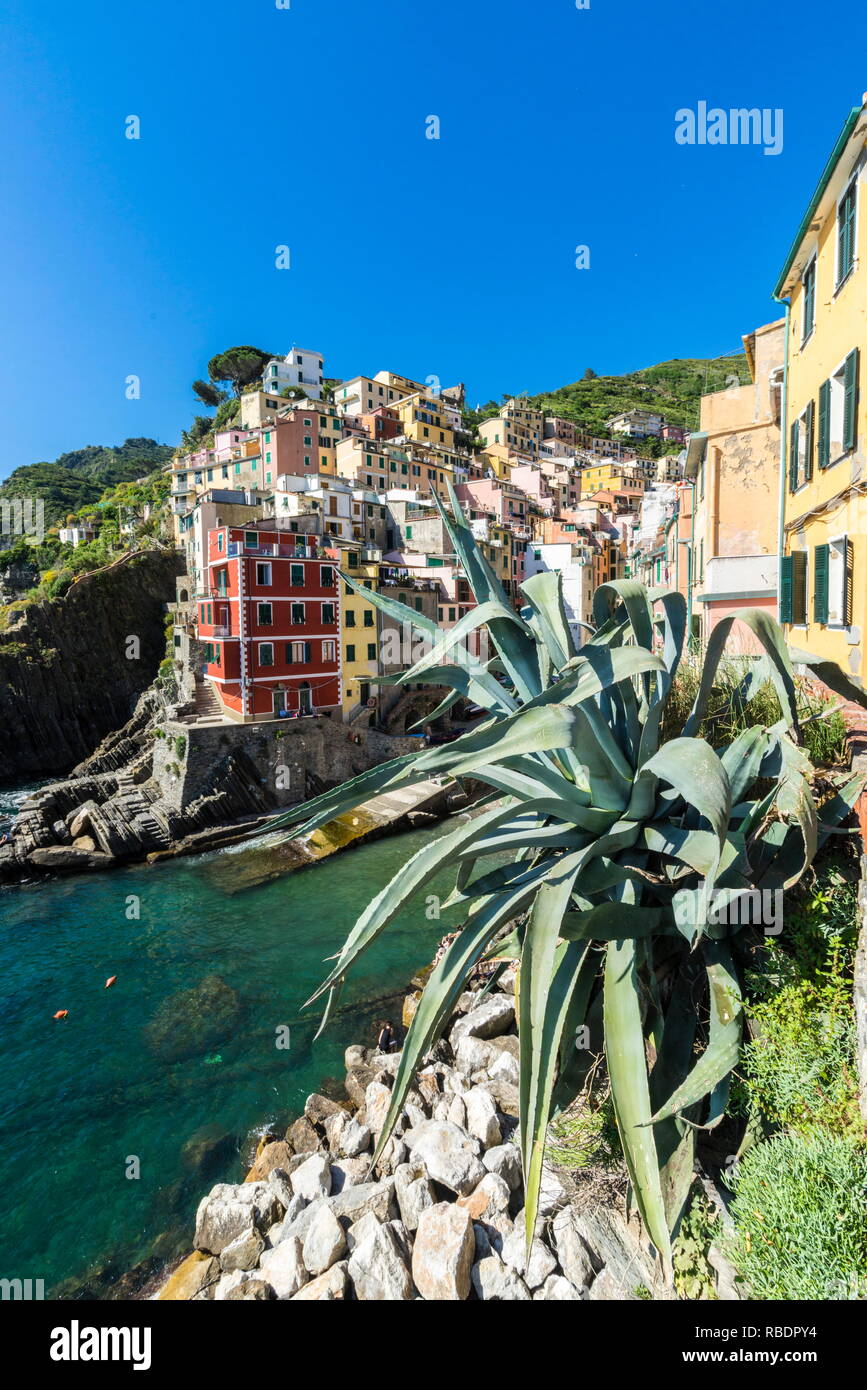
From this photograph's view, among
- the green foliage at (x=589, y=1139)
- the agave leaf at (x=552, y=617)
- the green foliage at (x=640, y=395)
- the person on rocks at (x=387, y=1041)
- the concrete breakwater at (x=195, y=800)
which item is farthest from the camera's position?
the green foliage at (x=640, y=395)

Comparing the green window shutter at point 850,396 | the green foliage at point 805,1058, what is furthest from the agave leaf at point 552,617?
the green window shutter at point 850,396

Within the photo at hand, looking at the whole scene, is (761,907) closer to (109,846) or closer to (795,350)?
(795,350)

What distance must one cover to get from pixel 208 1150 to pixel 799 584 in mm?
12887

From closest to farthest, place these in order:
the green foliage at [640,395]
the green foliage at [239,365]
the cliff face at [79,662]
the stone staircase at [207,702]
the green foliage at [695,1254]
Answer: the green foliage at [695,1254] → the stone staircase at [207,702] → the cliff face at [79,662] → the green foliage at [239,365] → the green foliage at [640,395]

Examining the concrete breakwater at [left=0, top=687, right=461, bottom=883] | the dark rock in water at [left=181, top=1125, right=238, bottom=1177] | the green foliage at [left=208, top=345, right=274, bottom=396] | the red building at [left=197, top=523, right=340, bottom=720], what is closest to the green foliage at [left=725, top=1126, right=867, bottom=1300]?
the dark rock in water at [left=181, top=1125, right=238, bottom=1177]

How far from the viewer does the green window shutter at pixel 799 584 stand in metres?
10.1

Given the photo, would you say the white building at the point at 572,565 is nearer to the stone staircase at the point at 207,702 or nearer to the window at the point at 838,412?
the stone staircase at the point at 207,702

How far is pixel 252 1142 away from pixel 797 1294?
29.6 feet

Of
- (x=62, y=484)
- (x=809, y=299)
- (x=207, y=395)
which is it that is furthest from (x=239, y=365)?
(x=809, y=299)

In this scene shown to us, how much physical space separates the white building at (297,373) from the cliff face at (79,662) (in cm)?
3703

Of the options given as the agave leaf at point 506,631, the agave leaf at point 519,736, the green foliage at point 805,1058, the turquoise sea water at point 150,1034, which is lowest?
the turquoise sea water at point 150,1034

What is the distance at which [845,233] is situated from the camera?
7.72 meters

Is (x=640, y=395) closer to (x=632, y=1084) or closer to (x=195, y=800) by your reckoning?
(x=195, y=800)
